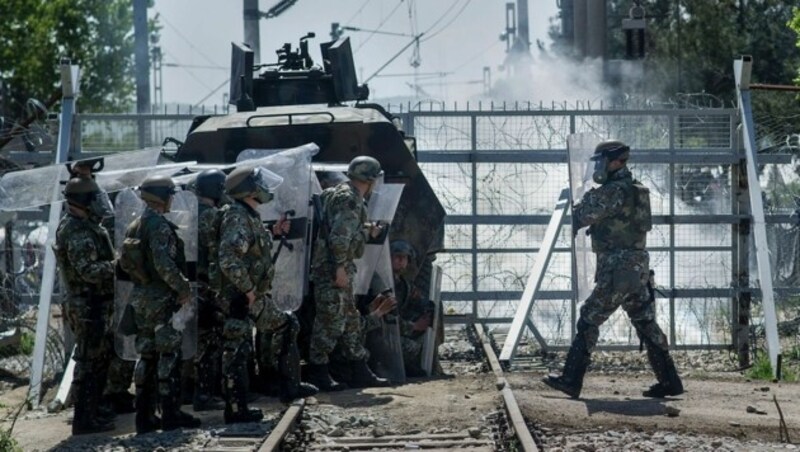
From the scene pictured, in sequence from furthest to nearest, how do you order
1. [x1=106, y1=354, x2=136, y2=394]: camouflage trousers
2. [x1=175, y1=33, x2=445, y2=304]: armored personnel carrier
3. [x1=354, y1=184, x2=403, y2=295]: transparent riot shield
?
1. [x1=175, y1=33, x2=445, y2=304]: armored personnel carrier
2. [x1=354, y1=184, x2=403, y2=295]: transparent riot shield
3. [x1=106, y1=354, x2=136, y2=394]: camouflage trousers

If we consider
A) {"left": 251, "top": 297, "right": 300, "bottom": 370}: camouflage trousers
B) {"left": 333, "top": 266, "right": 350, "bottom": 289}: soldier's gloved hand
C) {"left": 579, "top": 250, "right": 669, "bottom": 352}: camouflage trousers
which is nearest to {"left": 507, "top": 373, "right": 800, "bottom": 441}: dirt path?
{"left": 579, "top": 250, "right": 669, "bottom": 352}: camouflage trousers

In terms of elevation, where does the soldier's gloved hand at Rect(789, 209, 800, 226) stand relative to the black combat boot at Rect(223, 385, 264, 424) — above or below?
above

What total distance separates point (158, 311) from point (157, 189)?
0.88 metres

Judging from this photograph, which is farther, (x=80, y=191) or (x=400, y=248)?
(x=400, y=248)

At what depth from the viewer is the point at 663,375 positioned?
13.1m

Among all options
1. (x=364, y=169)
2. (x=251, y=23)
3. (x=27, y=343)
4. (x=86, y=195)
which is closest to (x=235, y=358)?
(x=86, y=195)

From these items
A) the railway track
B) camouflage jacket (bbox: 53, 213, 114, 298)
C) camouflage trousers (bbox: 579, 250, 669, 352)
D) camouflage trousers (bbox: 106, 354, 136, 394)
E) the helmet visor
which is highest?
the helmet visor

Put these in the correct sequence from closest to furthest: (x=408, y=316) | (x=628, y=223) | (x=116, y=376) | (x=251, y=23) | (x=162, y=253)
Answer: (x=162, y=253) → (x=116, y=376) → (x=628, y=223) → (x=408, y=316) → (x=251, y=23)

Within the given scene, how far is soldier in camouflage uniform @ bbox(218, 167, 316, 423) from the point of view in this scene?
38.4 feet

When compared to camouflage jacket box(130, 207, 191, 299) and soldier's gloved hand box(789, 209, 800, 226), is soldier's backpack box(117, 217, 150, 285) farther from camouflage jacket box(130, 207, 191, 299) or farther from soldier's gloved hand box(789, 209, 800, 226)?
soldier's gloved hand box(789, 209, 800, 226)

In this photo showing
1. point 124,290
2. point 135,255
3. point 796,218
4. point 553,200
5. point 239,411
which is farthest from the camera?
point 553,200

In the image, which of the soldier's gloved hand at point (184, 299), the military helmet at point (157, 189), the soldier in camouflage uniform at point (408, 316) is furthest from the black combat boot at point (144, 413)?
the soldier in camouflage uniform at point (408, 316)

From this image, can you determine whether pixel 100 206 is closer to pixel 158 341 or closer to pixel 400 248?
pixel 158 341

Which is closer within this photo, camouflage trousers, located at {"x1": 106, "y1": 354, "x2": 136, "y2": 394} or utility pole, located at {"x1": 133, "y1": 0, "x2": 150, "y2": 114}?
camouflage trousers, located at {"x1": 106, "y1": 354, "x2": 136, "y2": 394}
